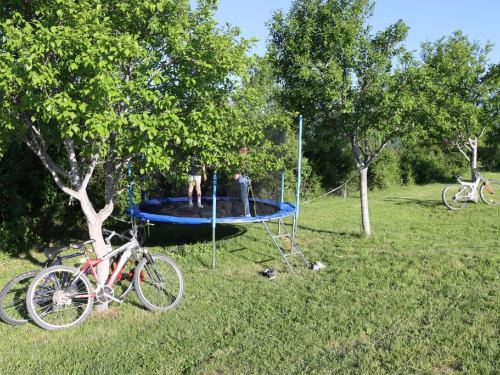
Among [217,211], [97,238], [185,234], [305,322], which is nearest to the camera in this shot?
[305,322]

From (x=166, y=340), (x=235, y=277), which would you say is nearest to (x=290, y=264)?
(x=235, y=277)

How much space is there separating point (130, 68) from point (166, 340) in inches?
115

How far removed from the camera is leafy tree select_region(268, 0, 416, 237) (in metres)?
7.12

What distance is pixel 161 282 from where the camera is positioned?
4879 mm

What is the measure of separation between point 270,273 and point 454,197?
7.51m

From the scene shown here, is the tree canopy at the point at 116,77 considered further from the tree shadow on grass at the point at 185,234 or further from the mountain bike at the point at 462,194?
the mountain bike at the point at 462,194

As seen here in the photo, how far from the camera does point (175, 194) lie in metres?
11.1

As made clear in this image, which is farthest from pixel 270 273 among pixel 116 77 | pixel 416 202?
pixel 416 202

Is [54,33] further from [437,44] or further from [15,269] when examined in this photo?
[437,44]

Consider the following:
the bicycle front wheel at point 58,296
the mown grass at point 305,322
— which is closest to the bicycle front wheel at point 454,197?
the mown grass at point 305,322

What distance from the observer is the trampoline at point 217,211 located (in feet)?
23.3

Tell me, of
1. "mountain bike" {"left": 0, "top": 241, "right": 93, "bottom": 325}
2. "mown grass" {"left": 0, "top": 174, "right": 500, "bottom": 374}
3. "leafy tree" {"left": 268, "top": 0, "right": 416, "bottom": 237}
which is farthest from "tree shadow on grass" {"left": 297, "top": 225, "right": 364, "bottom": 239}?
"mountain bike" {"left": 0, "top": 241, "right": 93, "bottom": 325}

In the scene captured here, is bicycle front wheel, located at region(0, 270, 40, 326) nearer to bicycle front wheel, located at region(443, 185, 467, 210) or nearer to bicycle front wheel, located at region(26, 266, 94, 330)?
bicycle front wheel, located at region(26, 266, 94, 330)

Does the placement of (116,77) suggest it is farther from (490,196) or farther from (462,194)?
(490,196)
